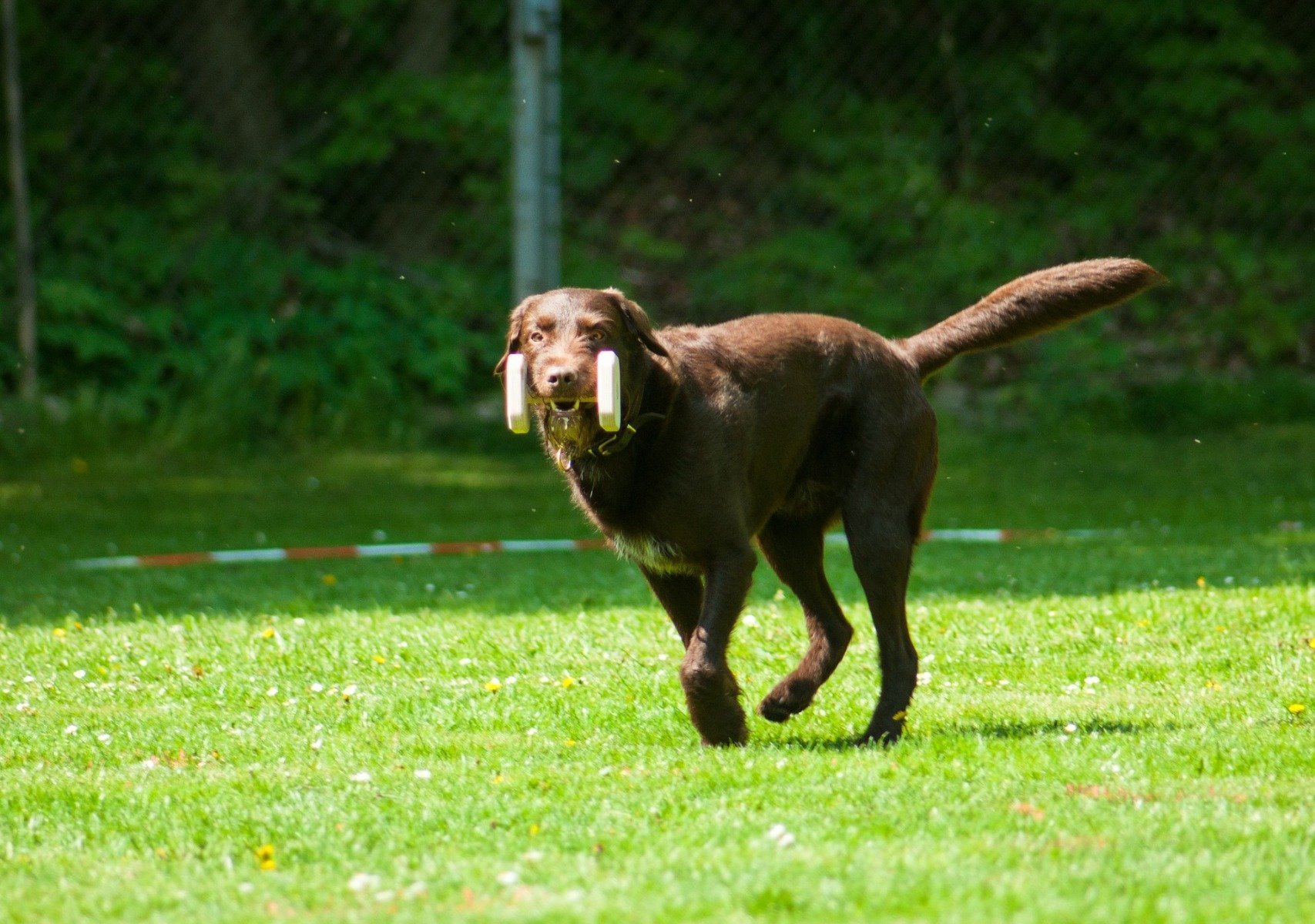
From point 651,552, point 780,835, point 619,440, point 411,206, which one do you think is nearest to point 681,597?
point 651,552

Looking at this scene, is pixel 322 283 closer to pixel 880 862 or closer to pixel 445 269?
pixel 445 269

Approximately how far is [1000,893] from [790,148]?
12127 mm

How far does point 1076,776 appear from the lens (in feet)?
13.9

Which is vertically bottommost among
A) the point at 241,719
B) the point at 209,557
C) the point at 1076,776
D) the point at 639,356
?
the point at 209,557

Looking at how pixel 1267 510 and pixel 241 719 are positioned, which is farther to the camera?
pixel 1267 510

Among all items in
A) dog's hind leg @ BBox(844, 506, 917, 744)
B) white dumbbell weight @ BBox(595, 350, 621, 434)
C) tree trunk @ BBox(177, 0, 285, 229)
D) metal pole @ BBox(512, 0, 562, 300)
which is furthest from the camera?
tree trunk @ BBox(177, 0, 285, 229)

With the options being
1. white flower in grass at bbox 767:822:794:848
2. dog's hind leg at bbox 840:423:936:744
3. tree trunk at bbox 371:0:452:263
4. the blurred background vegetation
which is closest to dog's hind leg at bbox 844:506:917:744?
dog's hind leg at bbox 840:423:936:744

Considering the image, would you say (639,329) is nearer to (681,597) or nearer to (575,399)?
(575,399)

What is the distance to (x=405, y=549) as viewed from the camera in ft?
31.1

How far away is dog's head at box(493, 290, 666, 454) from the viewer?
4.64 m

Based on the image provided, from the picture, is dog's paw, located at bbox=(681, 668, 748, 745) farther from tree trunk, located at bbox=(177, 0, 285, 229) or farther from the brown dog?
tree trunk, located at bbox=(177, 0, 285, 229)

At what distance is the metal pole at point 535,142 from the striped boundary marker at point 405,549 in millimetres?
2667

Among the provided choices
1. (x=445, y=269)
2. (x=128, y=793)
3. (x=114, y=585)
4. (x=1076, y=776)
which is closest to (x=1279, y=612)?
(x=1076, y=776)

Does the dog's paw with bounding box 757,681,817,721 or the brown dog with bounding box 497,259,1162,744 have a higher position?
the brown dog with bounding box 497,259,1162,744
